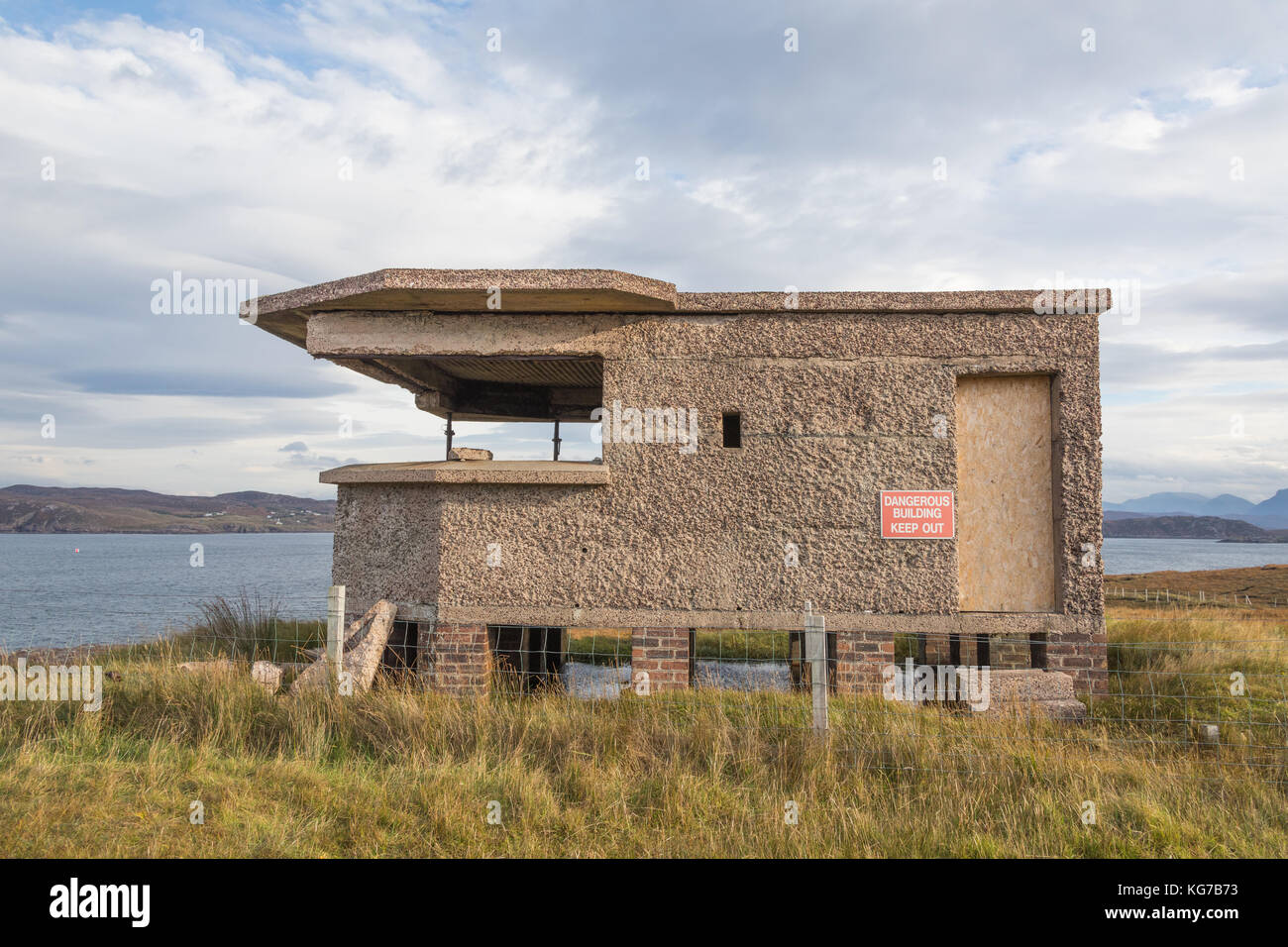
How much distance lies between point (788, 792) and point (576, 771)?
132 centimetres

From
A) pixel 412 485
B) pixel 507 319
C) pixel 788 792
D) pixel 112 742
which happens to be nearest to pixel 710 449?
pixel 507 319

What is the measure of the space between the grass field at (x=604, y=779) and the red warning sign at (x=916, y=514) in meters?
1.67

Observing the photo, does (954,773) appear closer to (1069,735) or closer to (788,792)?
(788,792)

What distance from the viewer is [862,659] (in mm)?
7410

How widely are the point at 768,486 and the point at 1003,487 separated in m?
2.35

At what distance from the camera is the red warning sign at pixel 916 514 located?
7520mm

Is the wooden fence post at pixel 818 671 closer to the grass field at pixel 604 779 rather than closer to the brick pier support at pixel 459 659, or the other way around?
the grass field at pixel 604 779

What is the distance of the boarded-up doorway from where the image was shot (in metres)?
7.62

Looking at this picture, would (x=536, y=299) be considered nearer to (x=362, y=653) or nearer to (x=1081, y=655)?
(x=362, y=653)

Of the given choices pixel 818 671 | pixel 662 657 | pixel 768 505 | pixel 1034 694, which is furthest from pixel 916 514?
pixel 662 657

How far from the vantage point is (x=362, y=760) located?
527cm

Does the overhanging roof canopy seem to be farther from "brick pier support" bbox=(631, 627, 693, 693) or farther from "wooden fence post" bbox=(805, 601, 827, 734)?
"wooden fence post" bbox=(805, 601, 827, 734)

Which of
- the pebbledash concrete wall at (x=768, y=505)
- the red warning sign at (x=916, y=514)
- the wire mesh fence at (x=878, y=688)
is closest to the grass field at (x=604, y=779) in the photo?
the wire mesh fence at (x=878, y=688)
